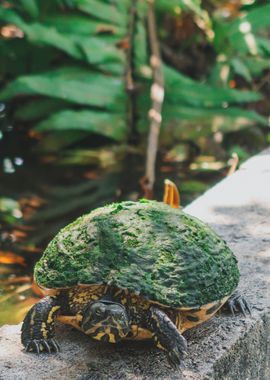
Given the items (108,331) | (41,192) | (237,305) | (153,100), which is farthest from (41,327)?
(153,100)

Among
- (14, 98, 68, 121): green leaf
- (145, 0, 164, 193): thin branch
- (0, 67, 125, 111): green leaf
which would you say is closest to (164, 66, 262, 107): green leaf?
(145, 0, 164, 193): thin branch

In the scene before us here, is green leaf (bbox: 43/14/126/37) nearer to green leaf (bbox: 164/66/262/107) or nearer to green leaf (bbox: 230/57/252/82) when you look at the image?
green leaf (bbox: 164/66/262/107)

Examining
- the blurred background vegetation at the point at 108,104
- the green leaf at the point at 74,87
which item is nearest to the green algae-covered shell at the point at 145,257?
the blurred background vegetation at the point at 108,104

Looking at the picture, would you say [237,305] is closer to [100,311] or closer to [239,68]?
[100,311]

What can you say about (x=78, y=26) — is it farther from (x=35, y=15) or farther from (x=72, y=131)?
(x=72, y=131)

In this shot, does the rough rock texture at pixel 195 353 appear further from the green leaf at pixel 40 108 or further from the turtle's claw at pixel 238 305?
the green leaf at pixel 40 108

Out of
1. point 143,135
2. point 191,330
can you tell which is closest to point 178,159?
point 143,135

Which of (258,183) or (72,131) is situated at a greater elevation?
(258,183)
